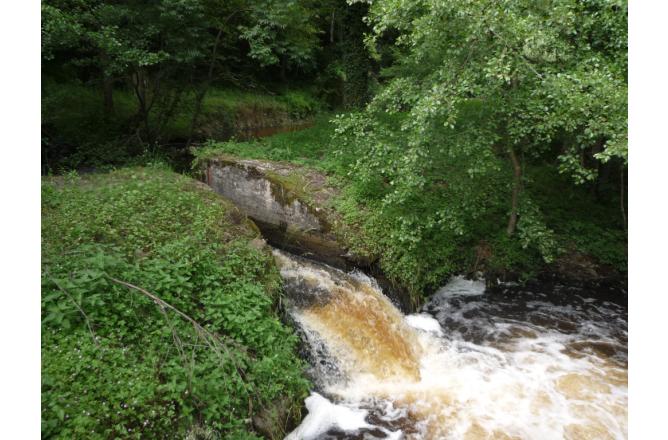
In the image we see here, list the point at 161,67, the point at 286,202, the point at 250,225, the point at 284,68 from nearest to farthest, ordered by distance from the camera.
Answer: the point at 250,225, the point at 286,202, the point at 161,67, the point at 284,68

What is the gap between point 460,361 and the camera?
6359 mm

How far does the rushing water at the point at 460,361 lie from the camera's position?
5.12 m

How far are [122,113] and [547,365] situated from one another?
14.9m

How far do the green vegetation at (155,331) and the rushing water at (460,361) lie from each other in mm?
945

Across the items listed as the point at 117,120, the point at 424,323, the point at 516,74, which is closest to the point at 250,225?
the point at 424,323

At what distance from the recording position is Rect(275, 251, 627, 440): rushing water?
5.12 m

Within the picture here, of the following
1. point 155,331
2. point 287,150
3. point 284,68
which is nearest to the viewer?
point 155,331

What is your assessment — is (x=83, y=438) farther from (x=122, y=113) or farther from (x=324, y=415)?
(x=122, y=113)

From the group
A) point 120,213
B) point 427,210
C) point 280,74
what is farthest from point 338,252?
point 280,74

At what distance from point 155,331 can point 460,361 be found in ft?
14.8

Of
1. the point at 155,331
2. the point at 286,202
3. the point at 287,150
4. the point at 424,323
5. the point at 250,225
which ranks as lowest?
the point at 424,323

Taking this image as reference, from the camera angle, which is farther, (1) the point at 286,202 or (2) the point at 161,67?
(2) the point at 161,67

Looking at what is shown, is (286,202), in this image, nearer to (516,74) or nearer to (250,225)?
(250,225)

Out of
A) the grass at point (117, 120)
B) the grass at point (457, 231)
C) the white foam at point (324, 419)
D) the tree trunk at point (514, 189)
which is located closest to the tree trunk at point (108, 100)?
the grass at point (117, 120)
